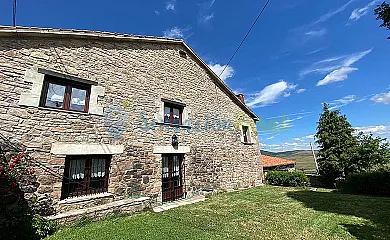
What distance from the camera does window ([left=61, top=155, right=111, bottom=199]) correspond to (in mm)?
5020

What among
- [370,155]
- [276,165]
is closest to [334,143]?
[370,155]

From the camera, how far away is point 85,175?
5.27 meters

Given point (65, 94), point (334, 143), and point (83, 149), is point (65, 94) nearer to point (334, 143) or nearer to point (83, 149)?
point (83, 149)

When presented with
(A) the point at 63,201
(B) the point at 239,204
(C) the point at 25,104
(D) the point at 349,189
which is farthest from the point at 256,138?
(C) the point at 25,104

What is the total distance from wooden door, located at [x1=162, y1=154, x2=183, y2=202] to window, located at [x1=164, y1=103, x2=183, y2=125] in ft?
5.01

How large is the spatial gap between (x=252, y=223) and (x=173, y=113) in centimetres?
525

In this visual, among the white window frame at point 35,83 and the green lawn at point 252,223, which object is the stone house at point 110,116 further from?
the green lawn at point 252,223

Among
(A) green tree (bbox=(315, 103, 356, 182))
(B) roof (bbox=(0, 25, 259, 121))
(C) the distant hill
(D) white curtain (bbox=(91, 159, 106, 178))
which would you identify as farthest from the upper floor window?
(C) the distant hill

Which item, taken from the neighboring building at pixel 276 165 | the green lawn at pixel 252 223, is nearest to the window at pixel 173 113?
the green lawn at pixel 252 223

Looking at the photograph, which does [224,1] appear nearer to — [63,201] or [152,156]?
[152,156]

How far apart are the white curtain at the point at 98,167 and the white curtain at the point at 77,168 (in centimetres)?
28

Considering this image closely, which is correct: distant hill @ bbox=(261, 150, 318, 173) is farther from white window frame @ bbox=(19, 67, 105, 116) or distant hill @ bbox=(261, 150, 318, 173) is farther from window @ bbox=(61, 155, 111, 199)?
white window frame @ bbox=(19, 67, 105, 116)

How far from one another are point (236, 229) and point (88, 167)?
449 cm

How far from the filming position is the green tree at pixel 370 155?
15.7 metres
